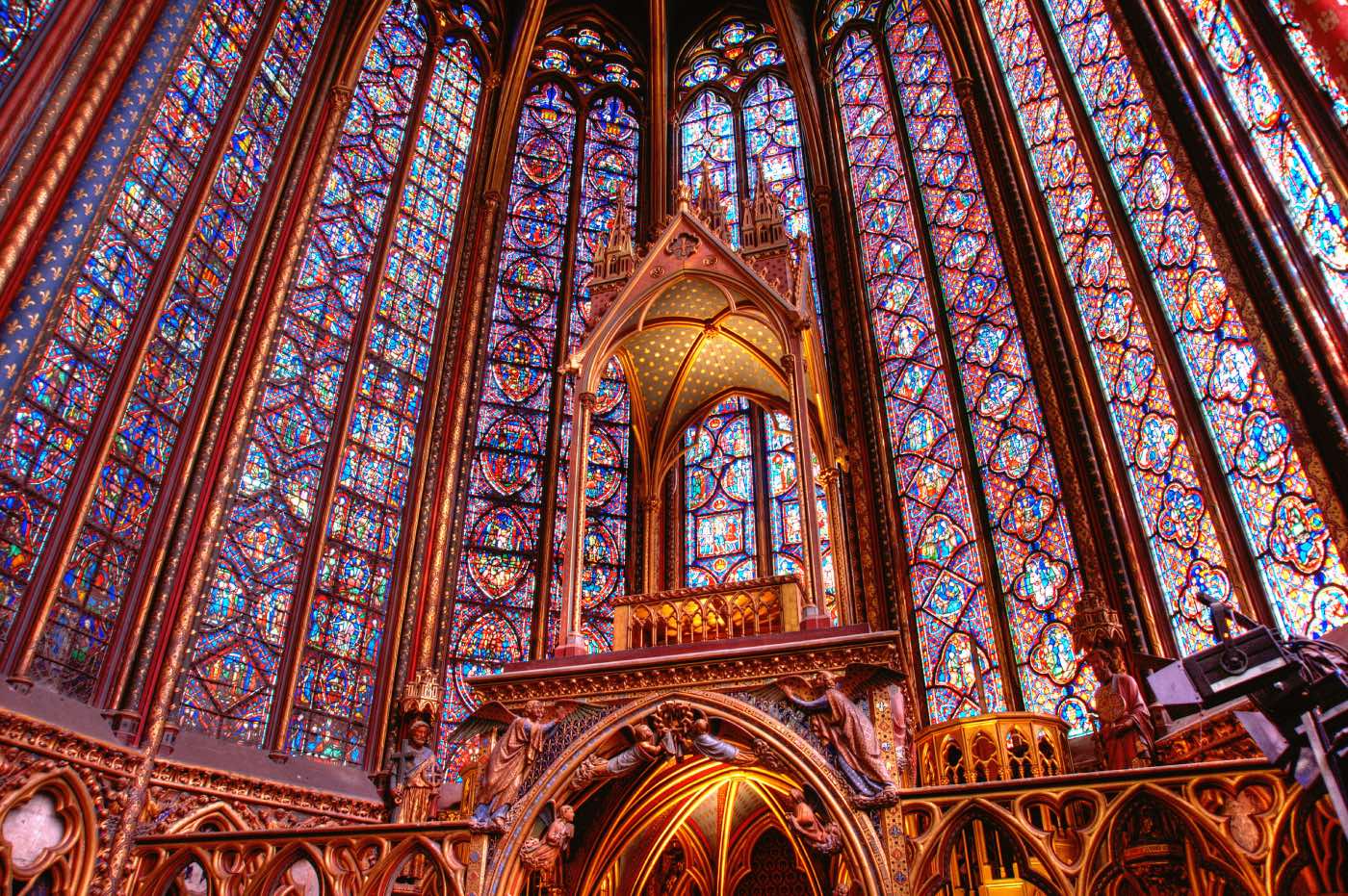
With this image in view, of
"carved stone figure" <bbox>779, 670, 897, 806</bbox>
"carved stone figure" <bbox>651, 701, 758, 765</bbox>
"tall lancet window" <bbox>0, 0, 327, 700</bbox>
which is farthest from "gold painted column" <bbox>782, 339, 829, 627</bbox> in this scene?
"tall lancet window" <bbox>0, 0, 327, 700</bbox>

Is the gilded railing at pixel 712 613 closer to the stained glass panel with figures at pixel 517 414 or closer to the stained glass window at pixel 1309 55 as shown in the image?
the stained glass panel with figures at pixel 517 414

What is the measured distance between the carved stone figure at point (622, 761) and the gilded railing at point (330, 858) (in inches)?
30.3

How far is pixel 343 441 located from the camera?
1076cm

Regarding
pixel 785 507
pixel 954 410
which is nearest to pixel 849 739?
pixel 954 410

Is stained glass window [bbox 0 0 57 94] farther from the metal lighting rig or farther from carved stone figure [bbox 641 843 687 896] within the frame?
the metal lighting rig

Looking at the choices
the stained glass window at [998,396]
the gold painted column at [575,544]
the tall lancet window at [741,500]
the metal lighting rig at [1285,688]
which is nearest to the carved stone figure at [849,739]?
the gold painted column at [575,544]

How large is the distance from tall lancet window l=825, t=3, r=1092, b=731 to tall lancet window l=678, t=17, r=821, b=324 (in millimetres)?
1070

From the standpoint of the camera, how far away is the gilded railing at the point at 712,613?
7.03 meters

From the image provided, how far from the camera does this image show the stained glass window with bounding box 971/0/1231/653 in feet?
24.2

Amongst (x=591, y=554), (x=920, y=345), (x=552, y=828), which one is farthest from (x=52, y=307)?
(x=920, y=345)

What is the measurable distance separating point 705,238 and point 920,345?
399 centimetres

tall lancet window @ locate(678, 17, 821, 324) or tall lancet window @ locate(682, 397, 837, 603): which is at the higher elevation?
tall lancet window @ locate(678, 17, 821, 324)

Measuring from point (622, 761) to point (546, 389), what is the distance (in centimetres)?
774

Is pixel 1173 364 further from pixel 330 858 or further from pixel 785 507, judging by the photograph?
pixel 330 858
